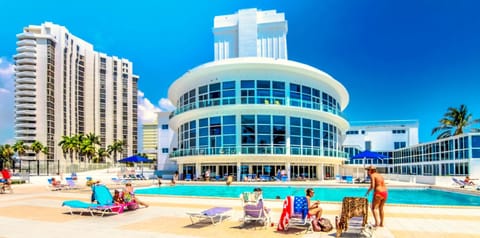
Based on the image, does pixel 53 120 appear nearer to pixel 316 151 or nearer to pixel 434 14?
pixel 316 151

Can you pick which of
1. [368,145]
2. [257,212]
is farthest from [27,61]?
[257,212]

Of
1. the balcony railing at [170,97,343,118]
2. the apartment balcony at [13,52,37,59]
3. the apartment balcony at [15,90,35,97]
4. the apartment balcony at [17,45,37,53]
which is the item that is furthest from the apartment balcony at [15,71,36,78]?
the balcony railing at [170,97,343,118]

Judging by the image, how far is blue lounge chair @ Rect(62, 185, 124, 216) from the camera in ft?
31.5

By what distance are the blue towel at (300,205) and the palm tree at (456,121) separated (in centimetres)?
4385

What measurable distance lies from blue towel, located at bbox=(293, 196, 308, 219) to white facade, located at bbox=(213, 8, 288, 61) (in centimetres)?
3012

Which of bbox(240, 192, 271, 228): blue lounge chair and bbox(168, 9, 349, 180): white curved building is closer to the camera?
bbox(240, 192, 271, 228): blue lounge chair

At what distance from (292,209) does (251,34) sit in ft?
103

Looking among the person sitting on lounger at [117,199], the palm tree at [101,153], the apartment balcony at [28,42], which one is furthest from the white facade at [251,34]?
the apartment balcony at [28,42]

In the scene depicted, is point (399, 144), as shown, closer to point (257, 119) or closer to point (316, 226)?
point (257, 119)

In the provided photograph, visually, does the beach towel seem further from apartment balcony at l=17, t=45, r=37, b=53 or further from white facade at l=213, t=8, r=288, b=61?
apartment balcony at l=17, t=45, r=37, b=53

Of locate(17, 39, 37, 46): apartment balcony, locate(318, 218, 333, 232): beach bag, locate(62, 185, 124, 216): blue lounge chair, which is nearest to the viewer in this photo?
locate(318, 218, 333, 232): beach bag

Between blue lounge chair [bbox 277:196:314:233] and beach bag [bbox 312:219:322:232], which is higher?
blue lounge chair [bbox 277:196:314:233]

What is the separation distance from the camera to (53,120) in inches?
3457

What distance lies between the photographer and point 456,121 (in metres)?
44.7
